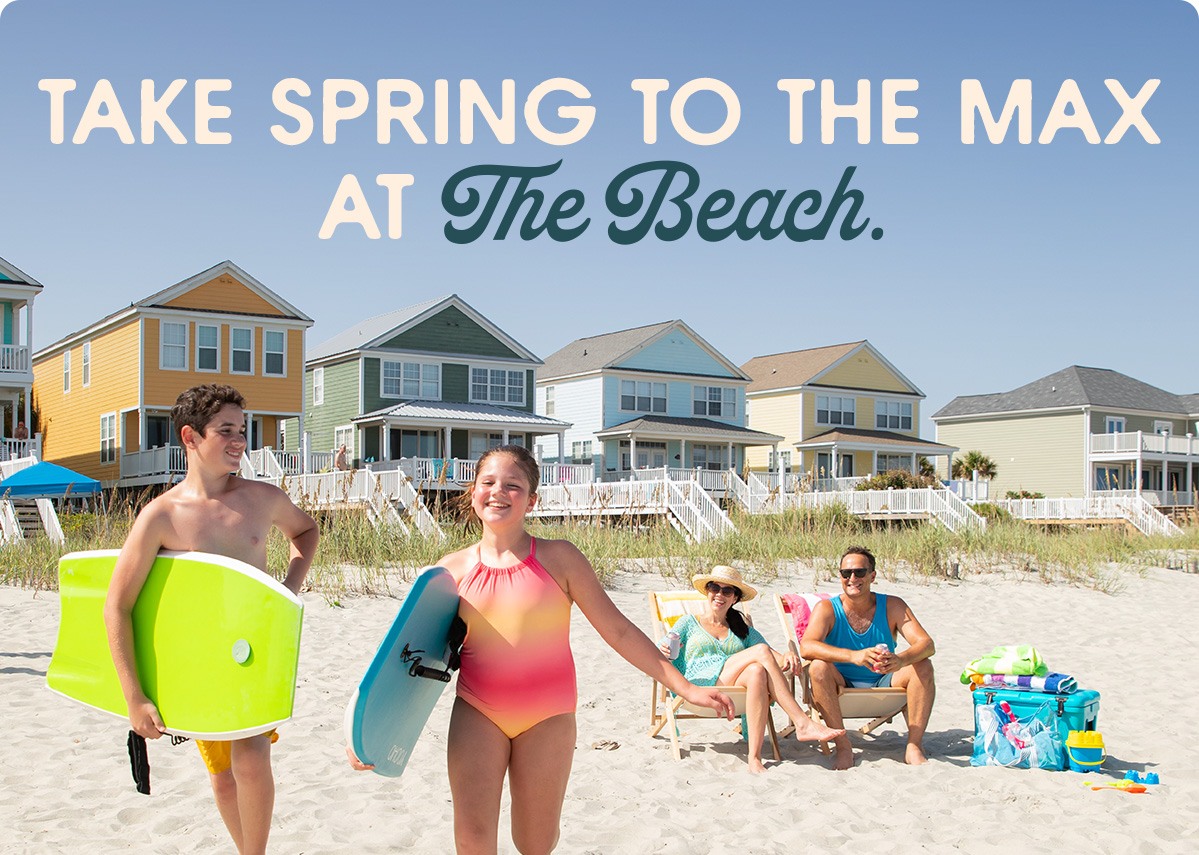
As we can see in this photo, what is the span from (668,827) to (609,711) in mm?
2582

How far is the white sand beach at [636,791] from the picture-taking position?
15.6 ft

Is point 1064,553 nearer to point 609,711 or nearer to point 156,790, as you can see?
point 609,711

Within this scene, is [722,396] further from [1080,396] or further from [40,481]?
[40,481]

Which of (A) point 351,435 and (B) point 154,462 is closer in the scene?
(B) point 154,462

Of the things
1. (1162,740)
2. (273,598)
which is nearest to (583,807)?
(273,598)

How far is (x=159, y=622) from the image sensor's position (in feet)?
11.2

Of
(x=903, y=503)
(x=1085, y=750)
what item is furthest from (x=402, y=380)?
(x=1085, y=750)

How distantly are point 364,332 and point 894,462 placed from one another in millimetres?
22857

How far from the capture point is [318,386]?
35.9 m

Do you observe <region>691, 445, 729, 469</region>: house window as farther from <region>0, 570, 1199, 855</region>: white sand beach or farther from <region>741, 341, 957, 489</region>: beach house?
<region>0, 570, 1199, 855</region>: white sand beach

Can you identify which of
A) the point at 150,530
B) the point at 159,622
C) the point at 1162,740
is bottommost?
the point at 1162,740

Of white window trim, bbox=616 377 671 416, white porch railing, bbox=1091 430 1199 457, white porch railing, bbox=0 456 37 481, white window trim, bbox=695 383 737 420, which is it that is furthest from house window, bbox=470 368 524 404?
white porch railing, bbox=1091 430 1199 457

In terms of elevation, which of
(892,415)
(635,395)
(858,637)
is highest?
(635,395)

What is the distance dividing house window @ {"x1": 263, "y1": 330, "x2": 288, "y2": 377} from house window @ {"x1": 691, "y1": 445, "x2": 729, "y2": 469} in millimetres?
15826
